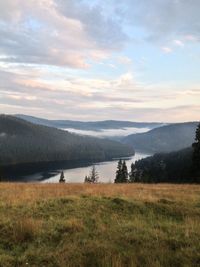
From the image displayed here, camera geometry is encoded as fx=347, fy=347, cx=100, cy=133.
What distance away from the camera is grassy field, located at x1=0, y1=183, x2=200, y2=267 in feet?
27.7

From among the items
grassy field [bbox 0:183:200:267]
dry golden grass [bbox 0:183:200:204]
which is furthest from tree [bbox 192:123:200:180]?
→ grassy field [bbox 0:183:200:267]

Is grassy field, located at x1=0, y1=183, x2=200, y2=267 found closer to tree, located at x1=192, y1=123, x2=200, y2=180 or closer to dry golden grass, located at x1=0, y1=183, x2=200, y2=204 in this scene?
dry golden grass, located at x1=0, y1=183, x2=200, y2=204

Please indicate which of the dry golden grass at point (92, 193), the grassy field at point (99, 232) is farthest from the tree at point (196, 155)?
the grassy field at point (99, 232)

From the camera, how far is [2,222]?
11.6 metres

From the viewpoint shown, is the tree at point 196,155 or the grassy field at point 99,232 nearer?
the grassy field at point 99,232

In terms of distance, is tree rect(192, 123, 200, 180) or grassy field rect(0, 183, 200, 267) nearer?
grassy field rect(0, 183, 200, 267)

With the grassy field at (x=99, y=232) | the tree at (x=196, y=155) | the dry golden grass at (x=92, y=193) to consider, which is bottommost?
the grassy field at (x=99, y=232)

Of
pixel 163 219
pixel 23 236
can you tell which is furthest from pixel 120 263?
pixel 163 219

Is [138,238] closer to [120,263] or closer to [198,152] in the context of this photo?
[120,263]

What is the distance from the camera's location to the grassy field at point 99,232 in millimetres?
8453

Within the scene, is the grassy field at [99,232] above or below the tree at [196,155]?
below

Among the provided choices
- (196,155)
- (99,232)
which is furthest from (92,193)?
(196,155)

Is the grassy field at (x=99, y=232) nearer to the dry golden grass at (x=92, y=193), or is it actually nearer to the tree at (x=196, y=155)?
the dry golden grass at (x=92, y=193)

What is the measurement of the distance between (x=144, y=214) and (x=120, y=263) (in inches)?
250
